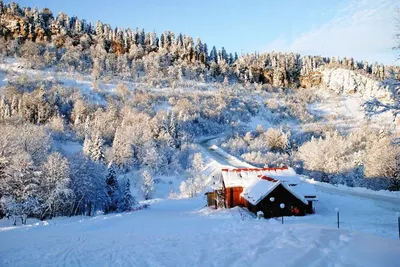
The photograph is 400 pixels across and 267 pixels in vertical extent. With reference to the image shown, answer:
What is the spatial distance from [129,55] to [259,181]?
340 ft

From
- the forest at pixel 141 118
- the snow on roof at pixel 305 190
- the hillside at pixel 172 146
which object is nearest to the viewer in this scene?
the hillside at pixel 172 146

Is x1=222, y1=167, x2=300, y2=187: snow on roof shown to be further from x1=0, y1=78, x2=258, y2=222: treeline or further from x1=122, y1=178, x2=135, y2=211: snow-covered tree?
x1=0, y1=78, x2=258, y2=222: treeline

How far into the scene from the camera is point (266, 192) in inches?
903

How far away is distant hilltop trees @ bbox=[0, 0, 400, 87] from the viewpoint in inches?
4163

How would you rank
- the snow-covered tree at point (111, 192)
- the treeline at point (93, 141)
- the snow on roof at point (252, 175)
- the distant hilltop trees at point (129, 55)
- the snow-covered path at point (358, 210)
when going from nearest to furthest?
the snow-covered path at point (358, 210), the snow on roof at point (252, 175), the treeline at point (93, 141), the snow-covered tree at point (111, 192), the distant hilltop trees at point (129, 55)

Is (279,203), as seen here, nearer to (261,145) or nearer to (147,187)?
(147,187)

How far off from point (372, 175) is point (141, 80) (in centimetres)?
8145

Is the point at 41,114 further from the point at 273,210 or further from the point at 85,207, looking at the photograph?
the point at 273,210

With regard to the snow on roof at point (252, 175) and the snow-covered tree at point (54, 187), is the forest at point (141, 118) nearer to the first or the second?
the snow-covered tree at point (54, 187)

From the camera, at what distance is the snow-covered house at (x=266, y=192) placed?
2310 cm

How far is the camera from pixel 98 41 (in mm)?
122562

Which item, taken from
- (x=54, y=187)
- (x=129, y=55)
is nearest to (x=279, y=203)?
(x=54, y=187)

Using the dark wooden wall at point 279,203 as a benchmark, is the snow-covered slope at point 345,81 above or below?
above

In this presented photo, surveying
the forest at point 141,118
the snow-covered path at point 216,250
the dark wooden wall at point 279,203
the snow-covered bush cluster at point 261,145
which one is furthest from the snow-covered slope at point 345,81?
the snow-covered path at point 216,250
